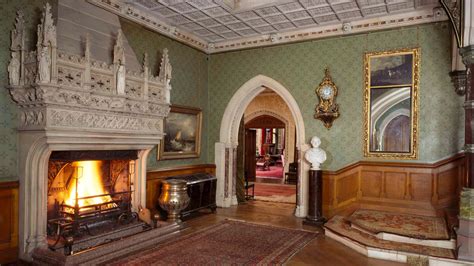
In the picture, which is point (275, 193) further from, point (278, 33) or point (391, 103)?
point (278, 33)

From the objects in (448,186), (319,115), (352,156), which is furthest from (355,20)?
(448,186)

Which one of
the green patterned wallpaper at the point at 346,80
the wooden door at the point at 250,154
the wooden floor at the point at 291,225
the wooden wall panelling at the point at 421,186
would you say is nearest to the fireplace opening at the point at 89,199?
the wooden floor at the point at 291,225

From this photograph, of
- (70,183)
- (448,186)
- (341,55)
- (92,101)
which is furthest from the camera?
(341,55)

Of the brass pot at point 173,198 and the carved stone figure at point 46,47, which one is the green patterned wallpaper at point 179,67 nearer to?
the brass pot at point 173,198

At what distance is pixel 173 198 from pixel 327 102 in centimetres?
374

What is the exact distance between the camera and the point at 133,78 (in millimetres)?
5328

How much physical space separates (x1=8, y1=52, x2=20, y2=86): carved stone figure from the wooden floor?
11.5ft

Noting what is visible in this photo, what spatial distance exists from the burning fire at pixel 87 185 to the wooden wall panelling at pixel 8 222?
0.73 metres

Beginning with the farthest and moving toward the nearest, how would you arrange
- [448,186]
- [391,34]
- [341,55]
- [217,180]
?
[217,180], [341,55], [391,34], [448,186]

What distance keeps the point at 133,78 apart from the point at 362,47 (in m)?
4.58

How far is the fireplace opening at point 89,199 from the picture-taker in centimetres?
458

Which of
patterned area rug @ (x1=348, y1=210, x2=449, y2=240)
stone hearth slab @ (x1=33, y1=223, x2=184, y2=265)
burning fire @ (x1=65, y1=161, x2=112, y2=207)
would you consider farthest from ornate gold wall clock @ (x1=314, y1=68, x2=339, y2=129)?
burning fire @ (x1=65, y1=161, x2=112, y2=207)

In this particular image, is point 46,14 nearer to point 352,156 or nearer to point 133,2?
point 133,2

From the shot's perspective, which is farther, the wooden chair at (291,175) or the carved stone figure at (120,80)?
the wooden chair at (291,175)
